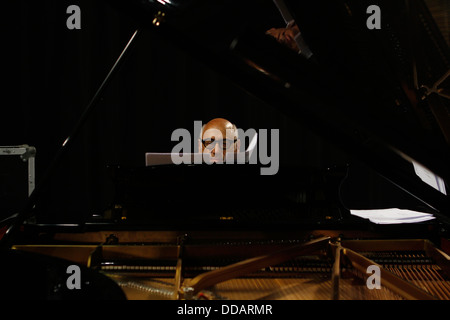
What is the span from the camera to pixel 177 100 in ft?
18.0

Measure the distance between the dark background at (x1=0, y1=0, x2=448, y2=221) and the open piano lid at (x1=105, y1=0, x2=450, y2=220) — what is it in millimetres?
3654

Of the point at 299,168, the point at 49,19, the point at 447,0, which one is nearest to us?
the point at 447,0

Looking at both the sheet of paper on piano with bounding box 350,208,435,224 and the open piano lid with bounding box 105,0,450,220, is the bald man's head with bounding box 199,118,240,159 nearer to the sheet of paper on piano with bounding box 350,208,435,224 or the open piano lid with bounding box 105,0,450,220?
the sheet of paper on piano with bounding box 350,208,435,224

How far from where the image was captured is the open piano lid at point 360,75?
110 centimetres

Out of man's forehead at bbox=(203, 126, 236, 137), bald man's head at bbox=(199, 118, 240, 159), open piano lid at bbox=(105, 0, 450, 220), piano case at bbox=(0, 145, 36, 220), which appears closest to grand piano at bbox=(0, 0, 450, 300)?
open piano lid at bbox=(105, 0, 450, 220)

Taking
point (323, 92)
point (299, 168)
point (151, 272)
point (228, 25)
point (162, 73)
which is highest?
point (228, 25)

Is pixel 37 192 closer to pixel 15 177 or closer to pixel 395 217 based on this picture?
pixel 395 217

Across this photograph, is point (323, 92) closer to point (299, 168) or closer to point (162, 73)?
point (299, 168)

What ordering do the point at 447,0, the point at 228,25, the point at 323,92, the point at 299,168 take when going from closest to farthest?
the point at 323,92, the point at 447,0, the point at 299,168, the point at 228,25

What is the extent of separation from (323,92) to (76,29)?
511 cm

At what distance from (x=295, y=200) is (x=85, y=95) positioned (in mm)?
4312

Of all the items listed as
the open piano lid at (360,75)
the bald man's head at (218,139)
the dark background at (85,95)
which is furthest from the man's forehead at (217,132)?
the open piano lid at (360,75)

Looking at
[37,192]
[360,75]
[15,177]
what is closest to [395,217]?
[360,75]
